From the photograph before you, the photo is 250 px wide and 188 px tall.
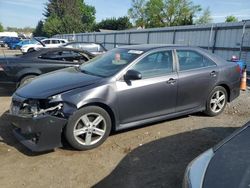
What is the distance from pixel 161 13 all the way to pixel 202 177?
6660 centimetres

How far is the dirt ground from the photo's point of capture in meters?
3.50

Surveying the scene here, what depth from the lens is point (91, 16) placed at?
8694 cm

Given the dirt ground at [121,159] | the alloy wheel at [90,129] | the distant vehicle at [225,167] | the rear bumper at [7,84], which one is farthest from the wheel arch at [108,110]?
the rear bumper at [7,84]

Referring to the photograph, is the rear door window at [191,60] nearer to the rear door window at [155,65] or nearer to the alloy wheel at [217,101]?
the rear door window at [155,65]

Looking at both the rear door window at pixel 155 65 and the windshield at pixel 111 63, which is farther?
the rear door window at pixel 155 65

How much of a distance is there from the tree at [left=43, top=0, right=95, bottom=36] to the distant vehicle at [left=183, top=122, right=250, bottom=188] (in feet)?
207

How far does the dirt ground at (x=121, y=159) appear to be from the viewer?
3496 millimetres

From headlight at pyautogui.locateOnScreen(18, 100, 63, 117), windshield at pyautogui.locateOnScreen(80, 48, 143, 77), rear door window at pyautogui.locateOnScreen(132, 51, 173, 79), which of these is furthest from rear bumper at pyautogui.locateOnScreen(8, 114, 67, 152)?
rear door window at pyautogui.locateOnScreen(132, 51, 173, 79)

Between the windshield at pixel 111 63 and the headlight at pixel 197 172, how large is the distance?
2.46 m

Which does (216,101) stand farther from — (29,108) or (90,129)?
(29,108)

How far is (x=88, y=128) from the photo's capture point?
427 centimetres

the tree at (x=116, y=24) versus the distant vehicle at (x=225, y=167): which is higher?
the tree at (x=116, y=24)

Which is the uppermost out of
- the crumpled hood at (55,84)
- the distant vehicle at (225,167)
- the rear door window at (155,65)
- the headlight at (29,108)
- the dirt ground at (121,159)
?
the rear door window at (155,65)

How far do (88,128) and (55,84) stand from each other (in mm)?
888
